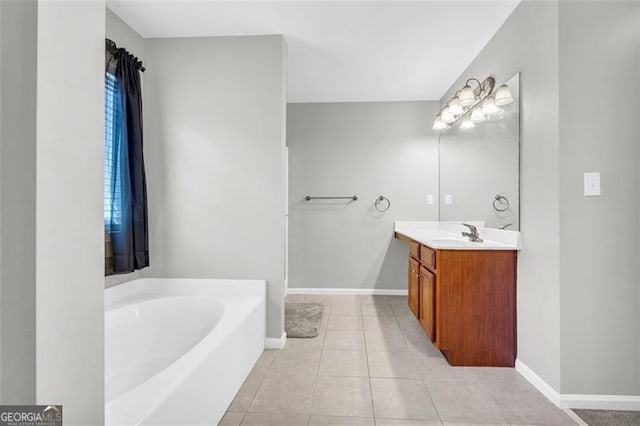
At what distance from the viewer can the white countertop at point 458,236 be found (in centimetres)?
227

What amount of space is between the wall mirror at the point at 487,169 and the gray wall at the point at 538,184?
8cm

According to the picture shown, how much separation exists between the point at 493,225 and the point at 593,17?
54.3 inches

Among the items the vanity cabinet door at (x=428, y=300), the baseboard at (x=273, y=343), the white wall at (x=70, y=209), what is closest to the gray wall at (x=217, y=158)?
the baseboard at (x=273, y=343)

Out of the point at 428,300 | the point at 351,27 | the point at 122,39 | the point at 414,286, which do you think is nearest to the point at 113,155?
the point at 122,39

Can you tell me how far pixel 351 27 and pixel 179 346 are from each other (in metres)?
2.58

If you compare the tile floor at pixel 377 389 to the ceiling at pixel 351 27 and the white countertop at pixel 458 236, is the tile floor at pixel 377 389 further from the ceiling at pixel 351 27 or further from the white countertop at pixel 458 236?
the ceiling at pixel 351 27

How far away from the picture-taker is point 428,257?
2.54 metres

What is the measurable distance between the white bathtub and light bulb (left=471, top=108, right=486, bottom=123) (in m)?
2.18

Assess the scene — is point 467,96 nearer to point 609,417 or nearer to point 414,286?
point 414,286

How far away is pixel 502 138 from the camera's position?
2.42m

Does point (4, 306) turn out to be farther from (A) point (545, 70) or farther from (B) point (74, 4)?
(A) point (545, 70)

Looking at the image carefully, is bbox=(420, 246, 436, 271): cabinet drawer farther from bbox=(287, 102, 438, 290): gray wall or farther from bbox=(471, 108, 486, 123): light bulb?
bbox=(287, 102, 438, 290): gray wall

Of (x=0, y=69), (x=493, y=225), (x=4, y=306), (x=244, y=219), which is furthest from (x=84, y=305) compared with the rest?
(x=493, y=225)

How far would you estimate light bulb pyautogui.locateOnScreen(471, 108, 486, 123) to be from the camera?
272 centimetres
